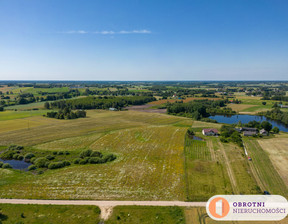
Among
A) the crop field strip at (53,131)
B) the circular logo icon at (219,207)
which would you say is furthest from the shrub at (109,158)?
the crop field strip at (53,131)

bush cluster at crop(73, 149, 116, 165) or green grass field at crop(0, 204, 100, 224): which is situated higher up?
bush cluster at crop(73, 149, 116, 165)

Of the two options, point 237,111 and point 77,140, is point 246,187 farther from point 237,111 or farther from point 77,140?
point 237,111

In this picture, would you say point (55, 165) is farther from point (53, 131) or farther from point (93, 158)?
point (53, 131)

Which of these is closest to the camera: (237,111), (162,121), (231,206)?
(231,206)

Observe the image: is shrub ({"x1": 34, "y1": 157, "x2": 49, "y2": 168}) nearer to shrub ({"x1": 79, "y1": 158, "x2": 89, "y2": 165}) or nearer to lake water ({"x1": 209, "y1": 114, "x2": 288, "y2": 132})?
shrub ({"x1": 79, "y1": 158, "x2": 89, "y2": 165})

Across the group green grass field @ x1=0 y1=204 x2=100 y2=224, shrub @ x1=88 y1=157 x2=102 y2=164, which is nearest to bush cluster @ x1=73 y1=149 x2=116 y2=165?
shrub @ x1=88 y1=157 x2=102 y2=164

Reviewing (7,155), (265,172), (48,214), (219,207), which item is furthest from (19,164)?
(265,172)

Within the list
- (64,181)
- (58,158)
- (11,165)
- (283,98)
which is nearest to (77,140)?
(58,158)
